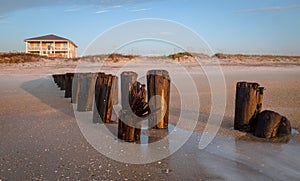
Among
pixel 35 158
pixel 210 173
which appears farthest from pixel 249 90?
pixel 35 158

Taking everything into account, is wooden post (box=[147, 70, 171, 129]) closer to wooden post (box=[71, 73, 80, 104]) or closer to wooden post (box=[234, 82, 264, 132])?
wooden post (box=[234, 82, 264, 132])

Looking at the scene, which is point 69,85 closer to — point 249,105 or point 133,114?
point 133,114

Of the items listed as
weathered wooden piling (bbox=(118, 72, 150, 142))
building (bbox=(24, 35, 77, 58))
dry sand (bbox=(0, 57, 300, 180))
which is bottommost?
dry sand (bbox=(0, 57, 300, 180))

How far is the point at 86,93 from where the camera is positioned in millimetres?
7391

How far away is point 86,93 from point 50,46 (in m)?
41.1

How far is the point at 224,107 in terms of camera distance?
7.88m

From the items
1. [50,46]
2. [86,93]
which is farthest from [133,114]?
[50,46]

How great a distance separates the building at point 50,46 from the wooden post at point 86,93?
3955 cm

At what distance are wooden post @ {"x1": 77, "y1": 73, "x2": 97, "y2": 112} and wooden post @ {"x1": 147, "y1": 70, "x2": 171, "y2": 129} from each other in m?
2.08

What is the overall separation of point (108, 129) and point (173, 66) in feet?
62.6

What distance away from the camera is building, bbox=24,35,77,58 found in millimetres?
45844

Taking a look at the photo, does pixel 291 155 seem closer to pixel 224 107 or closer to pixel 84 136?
pixel 84 136

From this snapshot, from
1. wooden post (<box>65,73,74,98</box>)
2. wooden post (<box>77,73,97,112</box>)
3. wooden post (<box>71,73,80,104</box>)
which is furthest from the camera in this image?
wooden post (<box>65,73,74,98</box>)

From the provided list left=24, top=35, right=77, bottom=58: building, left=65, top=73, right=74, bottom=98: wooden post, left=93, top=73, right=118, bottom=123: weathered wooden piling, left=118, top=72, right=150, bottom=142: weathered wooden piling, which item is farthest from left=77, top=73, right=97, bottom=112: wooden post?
left=24, top=35, right=77, bottom=58: building
